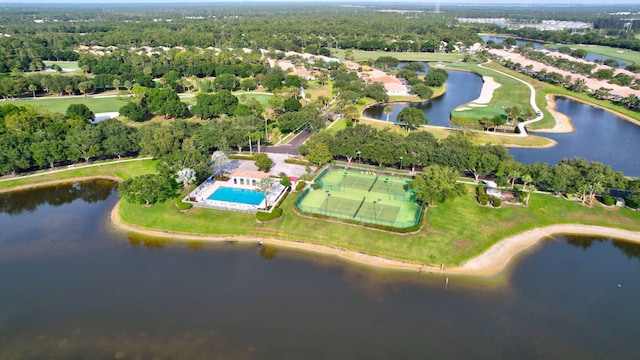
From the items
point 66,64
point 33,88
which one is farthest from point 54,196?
point 66,64

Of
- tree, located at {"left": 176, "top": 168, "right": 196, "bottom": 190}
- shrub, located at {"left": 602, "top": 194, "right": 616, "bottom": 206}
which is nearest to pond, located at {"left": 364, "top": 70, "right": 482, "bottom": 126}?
shrub, located at {"left": 602, "top": 194, "right": 616, "bottom": 206}

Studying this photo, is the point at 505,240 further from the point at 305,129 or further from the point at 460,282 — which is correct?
the point at 305,129

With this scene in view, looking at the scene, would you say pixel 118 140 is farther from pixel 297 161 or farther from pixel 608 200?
pixel 608 200

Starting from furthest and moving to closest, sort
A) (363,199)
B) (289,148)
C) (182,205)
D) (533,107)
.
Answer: (533,107) < (289,148) < (363,199) < (182,205)

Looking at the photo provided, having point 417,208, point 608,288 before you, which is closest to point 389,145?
point 417,208

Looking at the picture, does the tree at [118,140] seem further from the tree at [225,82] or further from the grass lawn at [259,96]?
the tree at [225,82]

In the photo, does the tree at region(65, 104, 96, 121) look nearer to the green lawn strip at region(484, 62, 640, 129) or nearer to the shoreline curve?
the shoreline curve

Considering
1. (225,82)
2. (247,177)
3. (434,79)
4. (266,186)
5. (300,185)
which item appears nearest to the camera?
(266,186)

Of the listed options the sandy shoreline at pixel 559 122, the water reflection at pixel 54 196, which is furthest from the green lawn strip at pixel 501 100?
the water reflection at pixel 54 196
